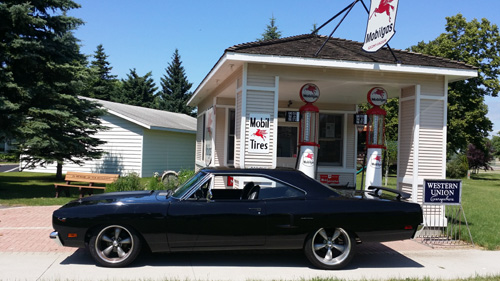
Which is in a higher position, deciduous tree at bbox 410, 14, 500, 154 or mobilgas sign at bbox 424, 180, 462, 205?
deciduous tree at bbox 410, 14, 500, 154

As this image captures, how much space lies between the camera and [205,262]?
586cm

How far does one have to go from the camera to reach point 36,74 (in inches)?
551

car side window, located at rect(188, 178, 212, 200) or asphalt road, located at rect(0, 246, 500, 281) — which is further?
car side window, located at rect(188, 178, 212, 200)

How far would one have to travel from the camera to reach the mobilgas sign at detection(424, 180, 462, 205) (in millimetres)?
7648

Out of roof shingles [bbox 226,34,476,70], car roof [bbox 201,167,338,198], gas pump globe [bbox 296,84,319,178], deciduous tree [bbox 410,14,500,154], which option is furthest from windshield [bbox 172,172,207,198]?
deciduous tree [bbox 410,14,500,154]

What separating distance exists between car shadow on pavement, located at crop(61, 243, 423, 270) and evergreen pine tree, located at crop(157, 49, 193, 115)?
47.3 meters

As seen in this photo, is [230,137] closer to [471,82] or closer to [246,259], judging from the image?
[246,259]

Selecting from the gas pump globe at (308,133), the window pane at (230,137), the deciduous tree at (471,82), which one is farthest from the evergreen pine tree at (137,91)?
the gas pump globe at (308,133)

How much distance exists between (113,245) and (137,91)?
46858 millimetres

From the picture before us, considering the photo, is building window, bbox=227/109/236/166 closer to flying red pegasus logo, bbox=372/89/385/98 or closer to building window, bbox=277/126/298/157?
building window, bbox=277/126/298/157

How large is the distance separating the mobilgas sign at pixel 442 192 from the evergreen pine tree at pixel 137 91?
147ft

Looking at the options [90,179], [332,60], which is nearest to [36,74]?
[90,179]

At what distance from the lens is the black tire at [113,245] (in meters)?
5.40

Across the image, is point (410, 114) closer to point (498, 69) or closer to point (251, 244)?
point (251, 244)
